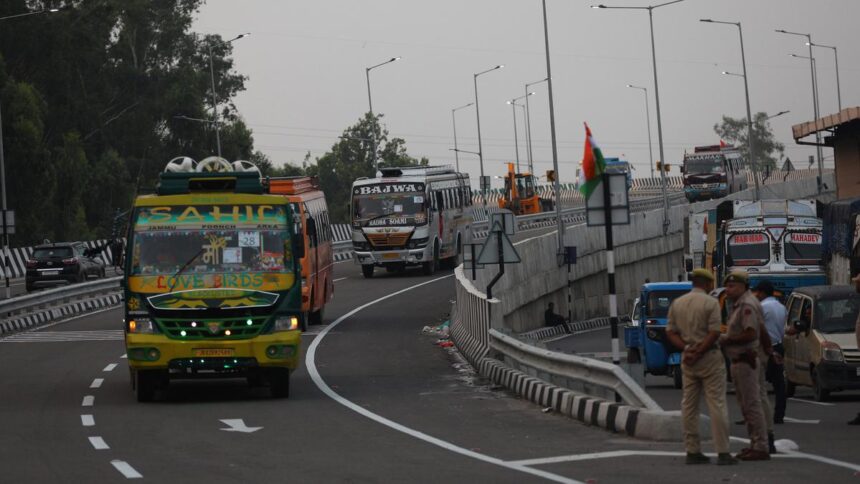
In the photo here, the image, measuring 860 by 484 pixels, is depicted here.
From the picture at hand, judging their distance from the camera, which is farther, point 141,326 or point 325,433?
point 141,326

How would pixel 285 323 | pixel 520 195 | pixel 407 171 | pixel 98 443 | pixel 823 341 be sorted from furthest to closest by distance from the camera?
pixel 520 195 → pixel 407 171 → pixel 823 341 → pixel 285 323 → pixel 98 443

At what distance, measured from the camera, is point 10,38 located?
3041 inches

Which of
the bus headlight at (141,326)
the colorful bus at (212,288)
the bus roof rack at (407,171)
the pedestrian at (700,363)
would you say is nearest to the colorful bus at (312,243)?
the colorful bus at (212,288)

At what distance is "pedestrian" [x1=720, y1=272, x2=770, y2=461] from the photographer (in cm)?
1282

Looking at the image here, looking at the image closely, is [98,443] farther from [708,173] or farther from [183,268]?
[708,173]

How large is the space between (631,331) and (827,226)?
5.59 m

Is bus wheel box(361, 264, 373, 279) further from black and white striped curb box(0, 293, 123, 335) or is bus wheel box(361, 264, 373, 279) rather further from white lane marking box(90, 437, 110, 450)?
white lane marking box(90, 437, 110, 450)

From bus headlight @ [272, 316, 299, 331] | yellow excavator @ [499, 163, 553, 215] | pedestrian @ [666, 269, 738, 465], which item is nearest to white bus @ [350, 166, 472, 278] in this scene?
bus headlight @ [272, 316, 299, 331]

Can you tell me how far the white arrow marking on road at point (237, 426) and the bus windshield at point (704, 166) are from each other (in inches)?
2786

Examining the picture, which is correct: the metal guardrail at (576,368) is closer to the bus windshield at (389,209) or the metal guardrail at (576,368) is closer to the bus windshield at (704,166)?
the bus windshield at (389,209)

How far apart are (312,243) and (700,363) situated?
21141 millimetres

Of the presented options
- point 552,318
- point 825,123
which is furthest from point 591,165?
point 552,318

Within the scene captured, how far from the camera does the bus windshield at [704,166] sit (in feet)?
281

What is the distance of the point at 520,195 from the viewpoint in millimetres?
88812
